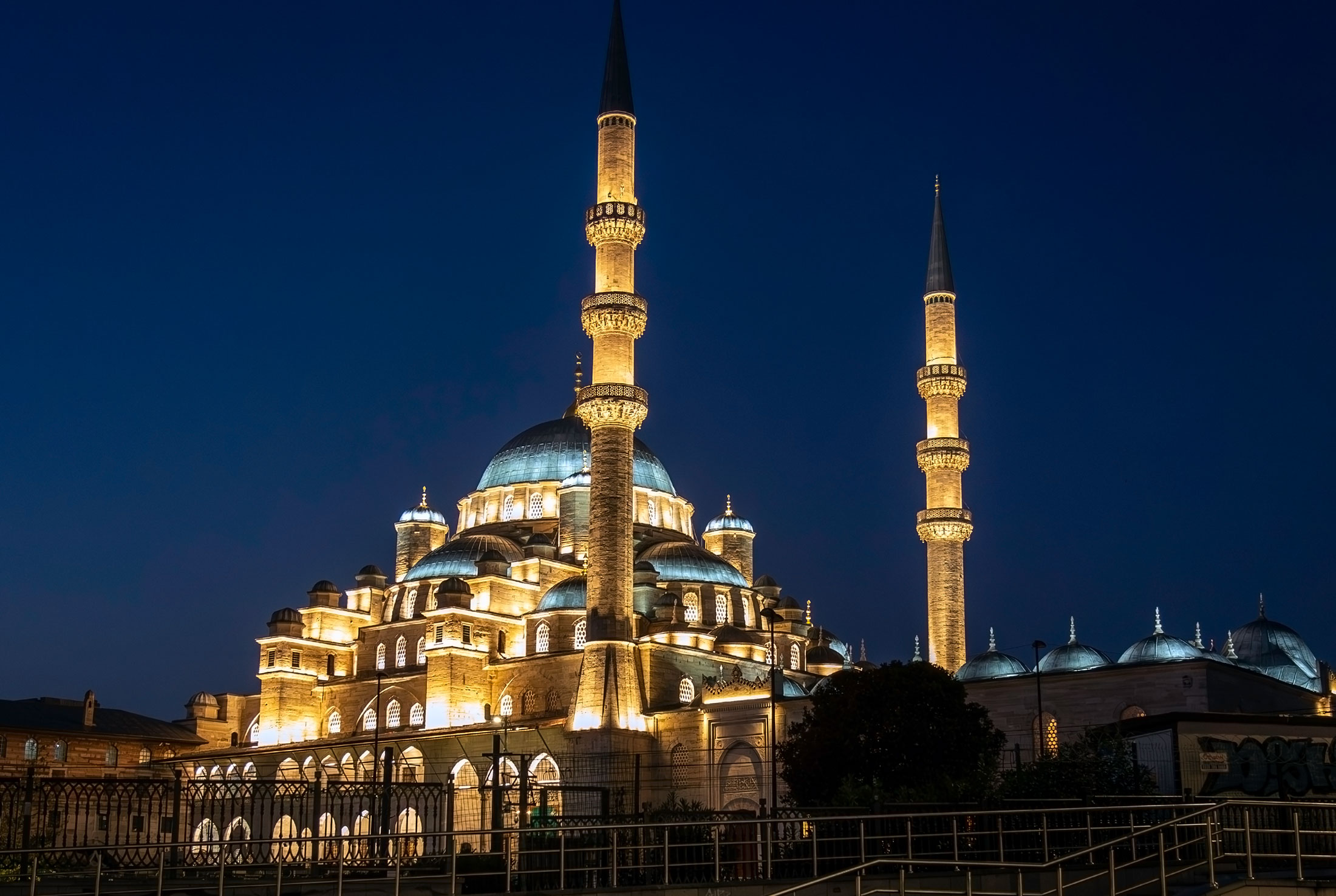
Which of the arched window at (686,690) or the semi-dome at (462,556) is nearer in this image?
the arched window at (686,690)

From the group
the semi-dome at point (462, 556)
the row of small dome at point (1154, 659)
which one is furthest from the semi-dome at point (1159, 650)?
the semi-dome at point (462, 556)

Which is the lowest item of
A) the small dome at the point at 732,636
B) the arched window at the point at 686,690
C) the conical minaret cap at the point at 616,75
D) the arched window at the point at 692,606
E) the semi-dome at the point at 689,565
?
the arched window at the point at 686,690

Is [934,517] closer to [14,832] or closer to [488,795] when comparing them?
[488,795]

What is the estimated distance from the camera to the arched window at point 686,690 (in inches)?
1448

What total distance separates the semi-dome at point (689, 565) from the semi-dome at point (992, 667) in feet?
27.6

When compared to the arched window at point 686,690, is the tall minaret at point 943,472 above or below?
above

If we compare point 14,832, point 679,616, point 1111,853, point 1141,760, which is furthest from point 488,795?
point 1111,853

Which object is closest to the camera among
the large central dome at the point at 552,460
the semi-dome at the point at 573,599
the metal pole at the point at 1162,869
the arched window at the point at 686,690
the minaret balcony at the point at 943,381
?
the metal pole at the point at 1162,869

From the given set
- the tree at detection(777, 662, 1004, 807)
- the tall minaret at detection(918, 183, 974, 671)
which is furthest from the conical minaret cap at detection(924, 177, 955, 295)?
the tree at detection(777, 662, 1004, 807)

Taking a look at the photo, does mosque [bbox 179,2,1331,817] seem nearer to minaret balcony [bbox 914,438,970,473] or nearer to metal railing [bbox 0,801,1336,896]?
minaret balcony [bbox 914,438,970,473]

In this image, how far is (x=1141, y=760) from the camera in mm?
21047

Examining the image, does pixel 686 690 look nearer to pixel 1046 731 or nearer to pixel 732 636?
pixel 732 636

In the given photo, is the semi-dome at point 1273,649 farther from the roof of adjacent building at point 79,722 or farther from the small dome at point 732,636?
the roof of adjacent building at point 79,722

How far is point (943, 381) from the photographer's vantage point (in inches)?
1646
